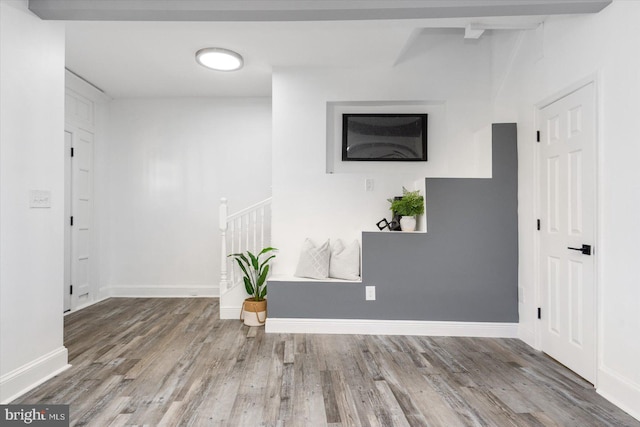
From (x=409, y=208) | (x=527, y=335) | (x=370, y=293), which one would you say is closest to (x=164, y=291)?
(x=370, y=293)

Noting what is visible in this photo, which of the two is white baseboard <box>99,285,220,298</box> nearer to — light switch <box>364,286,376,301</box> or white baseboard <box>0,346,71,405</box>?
white baseboard <box>0,346,71,405</box>

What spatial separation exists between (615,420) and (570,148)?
1725 millimetres

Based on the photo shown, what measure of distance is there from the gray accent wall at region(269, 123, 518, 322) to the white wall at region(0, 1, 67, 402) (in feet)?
6.68

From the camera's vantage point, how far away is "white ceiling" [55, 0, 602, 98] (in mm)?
2508

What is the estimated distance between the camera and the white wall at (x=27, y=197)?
195 centimetres

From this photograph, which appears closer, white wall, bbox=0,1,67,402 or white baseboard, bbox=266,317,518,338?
white wall, bbox=0,1,67,402

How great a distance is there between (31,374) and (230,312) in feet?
5.59

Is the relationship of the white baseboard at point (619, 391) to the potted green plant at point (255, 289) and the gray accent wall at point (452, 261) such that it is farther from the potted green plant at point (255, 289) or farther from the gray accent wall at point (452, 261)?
the potted green plant at point (255, 289)

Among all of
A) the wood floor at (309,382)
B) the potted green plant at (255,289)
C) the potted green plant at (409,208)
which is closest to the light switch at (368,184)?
the potted green plant at (409,208)

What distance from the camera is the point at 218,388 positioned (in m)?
2.12

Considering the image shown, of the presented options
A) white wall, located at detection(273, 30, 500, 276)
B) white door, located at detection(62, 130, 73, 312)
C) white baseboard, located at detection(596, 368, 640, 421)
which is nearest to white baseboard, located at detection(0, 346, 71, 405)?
white door, located at detection(62, 130, 73, 312)

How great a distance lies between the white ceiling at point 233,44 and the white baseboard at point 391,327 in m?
2.54

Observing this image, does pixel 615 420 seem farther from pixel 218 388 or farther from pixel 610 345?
pixel 218 388

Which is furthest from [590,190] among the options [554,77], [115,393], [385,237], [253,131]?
[253,131]
